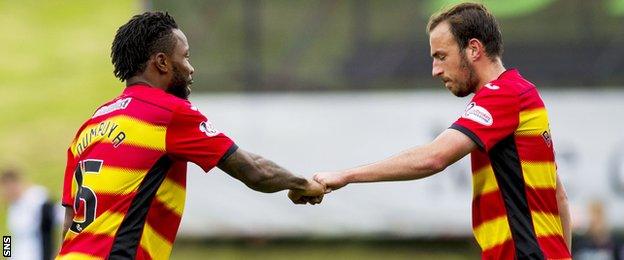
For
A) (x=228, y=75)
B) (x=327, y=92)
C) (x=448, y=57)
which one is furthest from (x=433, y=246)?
(x=448, y=57)

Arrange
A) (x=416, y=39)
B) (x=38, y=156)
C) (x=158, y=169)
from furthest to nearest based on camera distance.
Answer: (x=38, y=156)
(x=416, y=39)
(x=158, y=169)

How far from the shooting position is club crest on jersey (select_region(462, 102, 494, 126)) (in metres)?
6.13

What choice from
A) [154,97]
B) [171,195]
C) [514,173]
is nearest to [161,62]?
[154,97]

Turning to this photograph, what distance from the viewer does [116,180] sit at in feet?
19.6

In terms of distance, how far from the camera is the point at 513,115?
20.2 ft

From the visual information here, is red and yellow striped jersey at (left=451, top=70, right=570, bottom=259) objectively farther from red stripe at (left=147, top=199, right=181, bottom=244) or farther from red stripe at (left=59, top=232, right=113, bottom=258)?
red stripe at (left=59, top=232, right=113, bottom=258)

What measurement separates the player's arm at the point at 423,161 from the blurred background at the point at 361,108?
338 inches

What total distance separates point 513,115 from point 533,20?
9.36 m

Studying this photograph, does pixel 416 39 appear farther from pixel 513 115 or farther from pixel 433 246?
pixel 513 115

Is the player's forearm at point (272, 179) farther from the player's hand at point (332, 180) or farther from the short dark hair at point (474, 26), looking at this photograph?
the short dark hair at point (474, 26)

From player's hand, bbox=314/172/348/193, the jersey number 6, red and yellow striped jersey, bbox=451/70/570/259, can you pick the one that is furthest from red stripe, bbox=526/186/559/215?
the jersey number 6

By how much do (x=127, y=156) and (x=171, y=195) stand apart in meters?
0.33

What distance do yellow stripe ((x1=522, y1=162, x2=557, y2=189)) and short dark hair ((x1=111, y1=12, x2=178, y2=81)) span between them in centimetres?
184

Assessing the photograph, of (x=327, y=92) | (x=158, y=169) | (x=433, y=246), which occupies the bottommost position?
(x=433, y=246)
